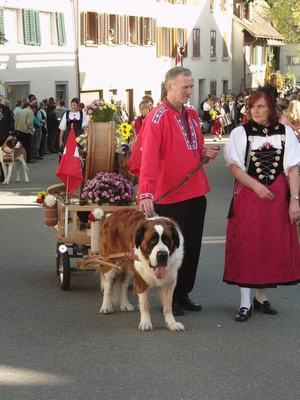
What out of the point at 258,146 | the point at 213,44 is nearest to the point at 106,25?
the point at 213,44

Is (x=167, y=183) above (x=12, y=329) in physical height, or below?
above

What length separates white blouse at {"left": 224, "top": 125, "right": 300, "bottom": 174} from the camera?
8.56 metres

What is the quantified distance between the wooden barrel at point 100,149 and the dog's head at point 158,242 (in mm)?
2479

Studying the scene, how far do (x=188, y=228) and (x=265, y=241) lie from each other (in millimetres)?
632

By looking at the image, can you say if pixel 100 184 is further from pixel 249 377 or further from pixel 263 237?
pixel 249 377

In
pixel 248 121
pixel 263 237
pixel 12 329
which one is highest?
pixel 248 121

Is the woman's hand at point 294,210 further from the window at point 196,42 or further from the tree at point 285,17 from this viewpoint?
the tree at point 285,17

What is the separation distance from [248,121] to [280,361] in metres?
2.27

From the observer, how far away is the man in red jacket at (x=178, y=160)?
27.8ft

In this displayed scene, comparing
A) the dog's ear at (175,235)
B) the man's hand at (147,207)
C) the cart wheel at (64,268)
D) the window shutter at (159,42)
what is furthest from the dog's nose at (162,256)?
the window shutter at (159,42)

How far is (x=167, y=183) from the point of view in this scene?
8.68 m

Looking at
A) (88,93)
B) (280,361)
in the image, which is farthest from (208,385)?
(88,93)

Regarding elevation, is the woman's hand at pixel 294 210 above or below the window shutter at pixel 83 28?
below

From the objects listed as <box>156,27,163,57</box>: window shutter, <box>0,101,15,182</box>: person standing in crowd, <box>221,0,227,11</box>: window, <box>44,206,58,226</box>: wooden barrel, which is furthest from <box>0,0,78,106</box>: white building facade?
<box>44,206,58,226</box>: wooden barrel
